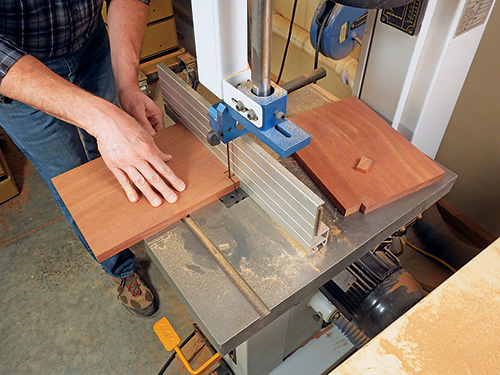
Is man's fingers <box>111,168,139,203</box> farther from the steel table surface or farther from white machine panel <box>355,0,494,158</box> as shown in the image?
white machine panel <box>355,0,494,158</box>

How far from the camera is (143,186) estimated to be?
979 millimetres

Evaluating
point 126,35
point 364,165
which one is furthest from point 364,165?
point 126,35

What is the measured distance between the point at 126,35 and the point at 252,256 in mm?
940

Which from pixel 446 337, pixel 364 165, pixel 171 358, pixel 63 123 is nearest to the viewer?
pixel 446 337

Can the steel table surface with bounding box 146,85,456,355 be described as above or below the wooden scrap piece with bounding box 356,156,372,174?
below

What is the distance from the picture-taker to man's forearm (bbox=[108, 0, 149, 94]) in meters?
1.32

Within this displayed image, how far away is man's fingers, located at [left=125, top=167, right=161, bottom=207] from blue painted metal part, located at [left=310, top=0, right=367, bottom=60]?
2.06 feet

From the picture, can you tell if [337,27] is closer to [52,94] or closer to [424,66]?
[424,66]

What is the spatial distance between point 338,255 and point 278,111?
35cm

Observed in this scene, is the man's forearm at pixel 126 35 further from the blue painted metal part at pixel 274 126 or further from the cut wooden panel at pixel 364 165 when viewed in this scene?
the cut wooden panel at pixel 364 165

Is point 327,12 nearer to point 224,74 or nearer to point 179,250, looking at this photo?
point 224,74

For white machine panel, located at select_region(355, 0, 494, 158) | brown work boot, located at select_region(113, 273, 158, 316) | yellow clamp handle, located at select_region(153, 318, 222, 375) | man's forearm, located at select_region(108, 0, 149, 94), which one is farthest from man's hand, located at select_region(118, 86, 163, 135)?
yellow clamp handle, located at select_region(153, 318, 222, 375)

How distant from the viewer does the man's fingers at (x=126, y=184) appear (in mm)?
986

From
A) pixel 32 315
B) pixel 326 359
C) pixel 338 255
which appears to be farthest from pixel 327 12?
pixel 32 315
